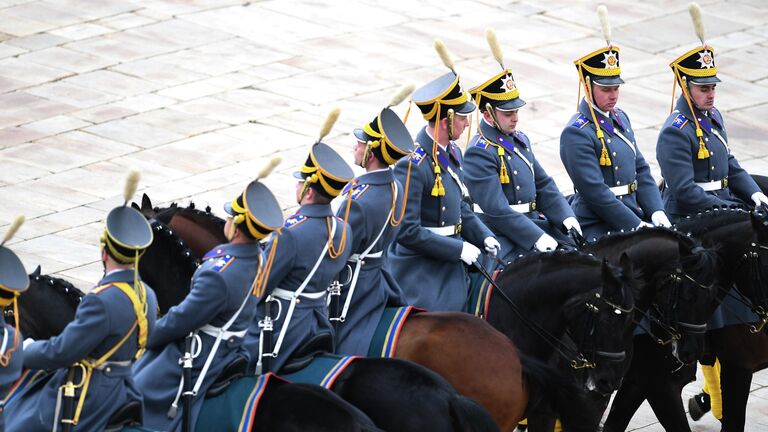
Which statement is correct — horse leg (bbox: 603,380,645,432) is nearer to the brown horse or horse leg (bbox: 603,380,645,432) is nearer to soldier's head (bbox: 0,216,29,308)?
the brown horse

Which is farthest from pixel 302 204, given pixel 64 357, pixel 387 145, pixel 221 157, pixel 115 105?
pixel 115 105

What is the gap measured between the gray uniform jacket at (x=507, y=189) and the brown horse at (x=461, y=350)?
4.61 feet

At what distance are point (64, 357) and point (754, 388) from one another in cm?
667

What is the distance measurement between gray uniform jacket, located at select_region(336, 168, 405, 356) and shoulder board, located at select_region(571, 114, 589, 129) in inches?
89.7

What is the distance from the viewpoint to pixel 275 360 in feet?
26.9

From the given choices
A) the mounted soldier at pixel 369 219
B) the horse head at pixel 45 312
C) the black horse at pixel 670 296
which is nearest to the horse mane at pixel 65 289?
the horse head at pixel 45 312

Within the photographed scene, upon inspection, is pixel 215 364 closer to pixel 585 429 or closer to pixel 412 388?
pixel 412 388

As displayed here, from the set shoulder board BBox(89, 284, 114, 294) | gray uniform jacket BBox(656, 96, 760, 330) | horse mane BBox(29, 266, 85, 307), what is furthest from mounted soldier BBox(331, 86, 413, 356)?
gray uniform jacket BBox(656, 96, 760, 330)

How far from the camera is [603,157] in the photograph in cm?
1079

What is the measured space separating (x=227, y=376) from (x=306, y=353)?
0.58 meters

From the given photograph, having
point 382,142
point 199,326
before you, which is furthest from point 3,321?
point 382,142

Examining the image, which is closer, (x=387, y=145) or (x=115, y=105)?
(x=387, y=145)

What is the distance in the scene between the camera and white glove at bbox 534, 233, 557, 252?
9898 mm

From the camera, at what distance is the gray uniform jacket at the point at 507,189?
1002 centimetres
